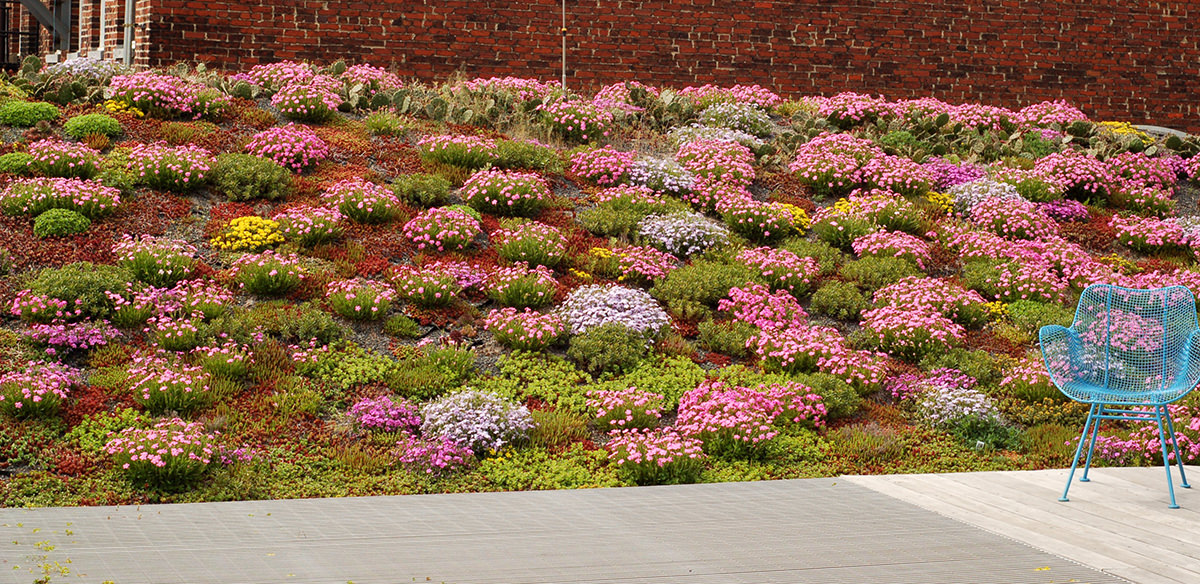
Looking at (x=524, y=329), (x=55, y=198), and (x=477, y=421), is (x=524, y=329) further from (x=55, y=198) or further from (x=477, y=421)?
(x=55, y=198)

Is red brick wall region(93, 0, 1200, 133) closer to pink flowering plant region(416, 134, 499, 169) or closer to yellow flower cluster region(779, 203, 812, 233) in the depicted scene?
pink flowering plant region(416, 134, 499, 169)

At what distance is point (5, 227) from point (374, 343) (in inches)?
147

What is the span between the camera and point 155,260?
9219 mm

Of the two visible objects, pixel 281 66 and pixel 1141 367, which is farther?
pixel 281 66

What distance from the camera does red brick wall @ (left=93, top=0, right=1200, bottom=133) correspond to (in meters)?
16.1

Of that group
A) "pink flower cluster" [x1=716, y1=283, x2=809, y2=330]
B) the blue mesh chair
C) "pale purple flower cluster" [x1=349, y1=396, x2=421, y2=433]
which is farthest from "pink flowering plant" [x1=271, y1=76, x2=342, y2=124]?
the blue mesh chair

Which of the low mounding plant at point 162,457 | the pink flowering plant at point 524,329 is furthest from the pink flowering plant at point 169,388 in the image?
the pink flowering plant at point 524,329

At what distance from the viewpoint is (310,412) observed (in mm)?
7652

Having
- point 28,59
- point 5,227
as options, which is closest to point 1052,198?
point 5,227

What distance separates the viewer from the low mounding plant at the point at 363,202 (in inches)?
422

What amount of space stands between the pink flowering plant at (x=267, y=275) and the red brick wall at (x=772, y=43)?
7.48 m

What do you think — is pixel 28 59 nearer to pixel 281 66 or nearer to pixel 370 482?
pixel 281 66

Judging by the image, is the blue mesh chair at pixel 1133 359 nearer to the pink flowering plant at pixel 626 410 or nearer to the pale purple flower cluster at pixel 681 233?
the pink flowering plant at pixel 626 410

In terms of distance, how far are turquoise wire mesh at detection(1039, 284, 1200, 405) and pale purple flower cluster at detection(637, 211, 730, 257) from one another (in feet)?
13.6
